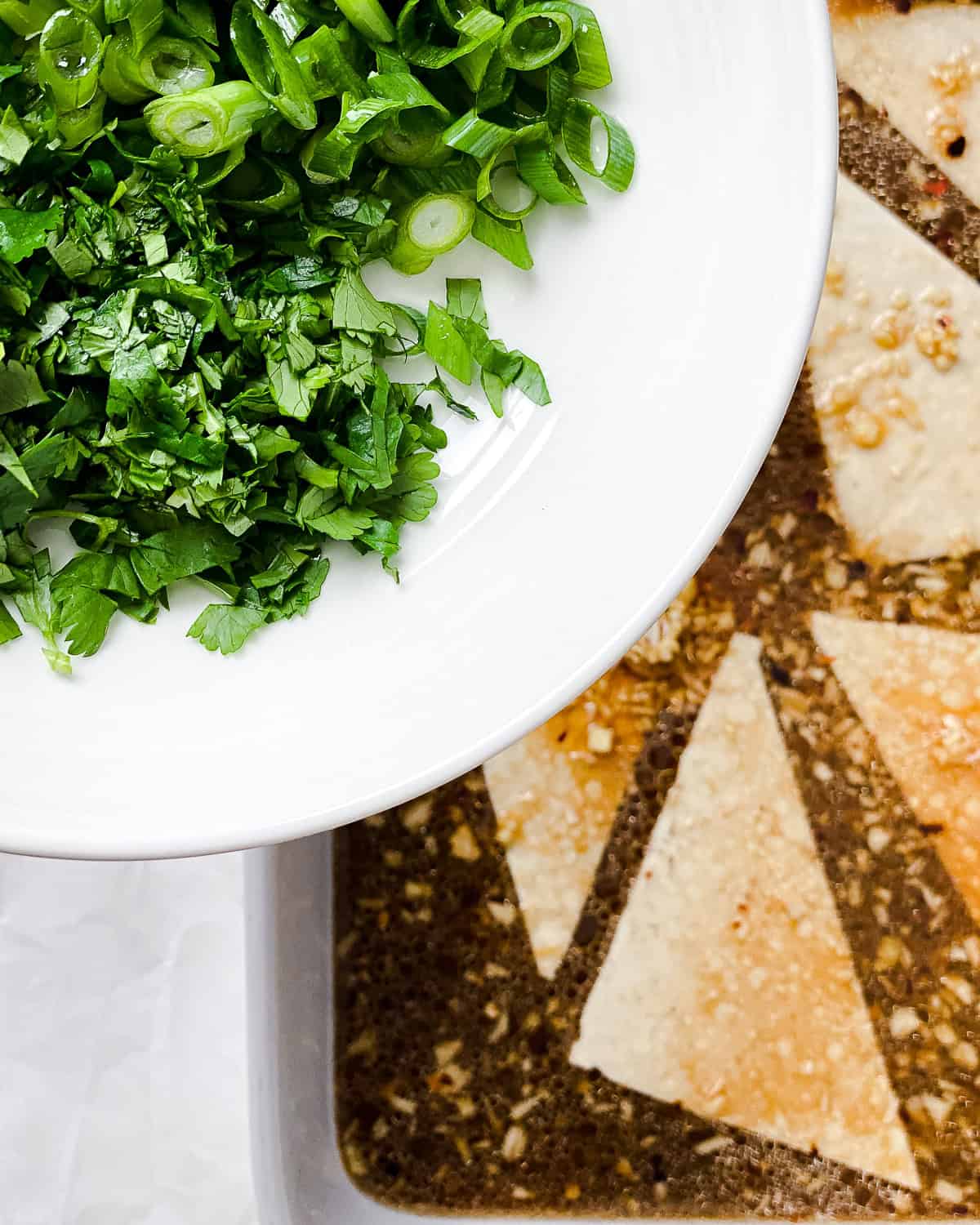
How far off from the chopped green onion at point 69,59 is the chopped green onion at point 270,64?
3.4 inches

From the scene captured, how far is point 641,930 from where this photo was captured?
45.4 inches

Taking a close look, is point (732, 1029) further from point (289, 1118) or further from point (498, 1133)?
point (289, 1118)

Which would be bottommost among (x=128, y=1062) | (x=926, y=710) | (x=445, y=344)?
(x=128, y=1062)

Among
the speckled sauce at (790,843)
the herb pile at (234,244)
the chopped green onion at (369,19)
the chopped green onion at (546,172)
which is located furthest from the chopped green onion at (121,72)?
the speckled sauce at (790,843)

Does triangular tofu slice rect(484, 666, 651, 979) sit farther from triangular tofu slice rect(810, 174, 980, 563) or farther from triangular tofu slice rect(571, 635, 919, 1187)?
triangular tofu slice rect(810, 174, 980, 563)

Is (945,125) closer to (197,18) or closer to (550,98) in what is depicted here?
(550,98)

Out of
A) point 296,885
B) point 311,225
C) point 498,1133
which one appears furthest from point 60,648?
point 498,1133

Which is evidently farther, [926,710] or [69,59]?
[926,710]

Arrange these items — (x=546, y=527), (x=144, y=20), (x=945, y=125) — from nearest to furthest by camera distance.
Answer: (x=144, y=20), (x=546, y=527), (x=945, y=125)

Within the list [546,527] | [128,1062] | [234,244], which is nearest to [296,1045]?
[128,1062]

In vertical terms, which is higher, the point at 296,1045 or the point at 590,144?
the point at 590,144

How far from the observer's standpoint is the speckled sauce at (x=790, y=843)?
1121mm

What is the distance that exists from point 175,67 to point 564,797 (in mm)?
721

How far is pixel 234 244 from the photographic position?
2.52 ft
